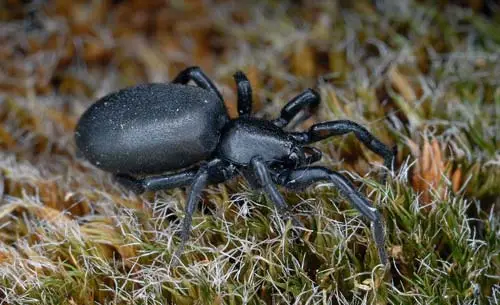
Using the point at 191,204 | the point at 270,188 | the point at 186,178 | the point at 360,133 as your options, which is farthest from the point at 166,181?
the point at 360,133

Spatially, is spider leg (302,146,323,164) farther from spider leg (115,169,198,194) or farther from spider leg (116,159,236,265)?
spider leg (115,169,198,194)

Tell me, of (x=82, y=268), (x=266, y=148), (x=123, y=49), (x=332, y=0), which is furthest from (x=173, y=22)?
(x=82, y=268)

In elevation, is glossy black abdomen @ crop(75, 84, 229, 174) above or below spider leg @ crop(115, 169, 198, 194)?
above

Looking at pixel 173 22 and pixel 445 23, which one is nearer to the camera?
pixel 445 23

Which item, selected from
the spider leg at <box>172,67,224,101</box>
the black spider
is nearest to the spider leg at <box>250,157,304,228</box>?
the black spider

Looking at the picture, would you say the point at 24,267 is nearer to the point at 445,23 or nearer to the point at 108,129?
the point at 108,129

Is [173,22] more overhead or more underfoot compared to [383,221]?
more overhead

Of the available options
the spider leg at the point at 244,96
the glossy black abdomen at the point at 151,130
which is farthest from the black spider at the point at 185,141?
the spider leg at the point at 244,96
